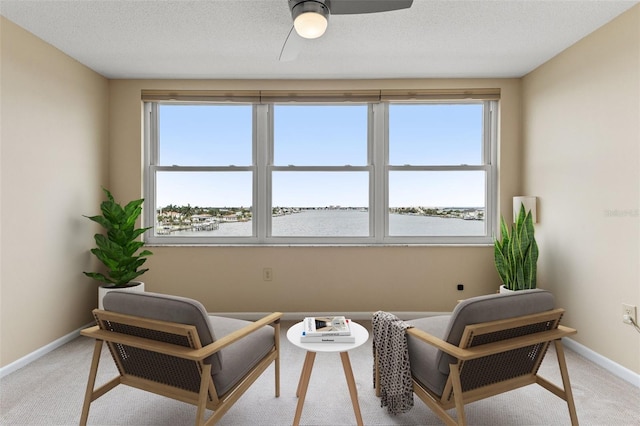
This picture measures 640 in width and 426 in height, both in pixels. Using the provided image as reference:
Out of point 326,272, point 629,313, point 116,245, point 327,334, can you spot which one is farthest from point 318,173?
point 629,313

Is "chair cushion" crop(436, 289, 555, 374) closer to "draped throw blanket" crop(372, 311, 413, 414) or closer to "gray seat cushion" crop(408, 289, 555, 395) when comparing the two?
"gray seat cushion" crop(408, 289, 555, 395)

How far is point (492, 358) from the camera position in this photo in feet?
5.43

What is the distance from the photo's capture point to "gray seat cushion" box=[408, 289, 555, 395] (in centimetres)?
156

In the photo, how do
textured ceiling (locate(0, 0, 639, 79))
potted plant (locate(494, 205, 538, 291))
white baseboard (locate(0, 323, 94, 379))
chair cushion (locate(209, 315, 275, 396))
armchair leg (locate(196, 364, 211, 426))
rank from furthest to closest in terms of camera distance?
potted plant (locate(494, 205, 538, 291))
white baseboard (locate(0, 323, 94, 379))
textured ceiling (locate(0, 0, 639, 79))
chair cushion (locate(209, 315, 275, 396))
armchair leg (locate(196, 364, 211, 426))

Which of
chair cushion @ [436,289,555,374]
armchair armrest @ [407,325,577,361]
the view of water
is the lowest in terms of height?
armchair armrest @ [407,325,577,361]

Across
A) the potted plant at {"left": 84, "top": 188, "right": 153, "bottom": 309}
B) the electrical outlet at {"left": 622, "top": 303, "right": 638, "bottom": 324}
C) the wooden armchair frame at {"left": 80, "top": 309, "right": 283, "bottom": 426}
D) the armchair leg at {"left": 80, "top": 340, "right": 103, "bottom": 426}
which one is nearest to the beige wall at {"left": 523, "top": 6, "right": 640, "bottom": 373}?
the electrical outlet at {"left": 622, "top": 303, "right": 638, "bottom": 324}

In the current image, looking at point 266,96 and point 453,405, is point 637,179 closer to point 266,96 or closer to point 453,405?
point 453,405

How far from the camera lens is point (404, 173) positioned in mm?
3676

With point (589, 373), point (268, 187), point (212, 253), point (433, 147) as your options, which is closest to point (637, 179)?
point (589, 373)

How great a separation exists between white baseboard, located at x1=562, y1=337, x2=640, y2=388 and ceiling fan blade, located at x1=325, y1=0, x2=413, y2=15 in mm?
2736

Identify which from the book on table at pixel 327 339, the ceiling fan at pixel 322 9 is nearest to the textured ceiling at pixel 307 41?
the ceiling fan at pixel 322 9

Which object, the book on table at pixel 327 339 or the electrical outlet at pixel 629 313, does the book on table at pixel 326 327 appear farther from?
the electrical outlet at pixel 629 313

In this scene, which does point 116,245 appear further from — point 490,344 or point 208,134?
point 490,344

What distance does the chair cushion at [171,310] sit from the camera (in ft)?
5.04
